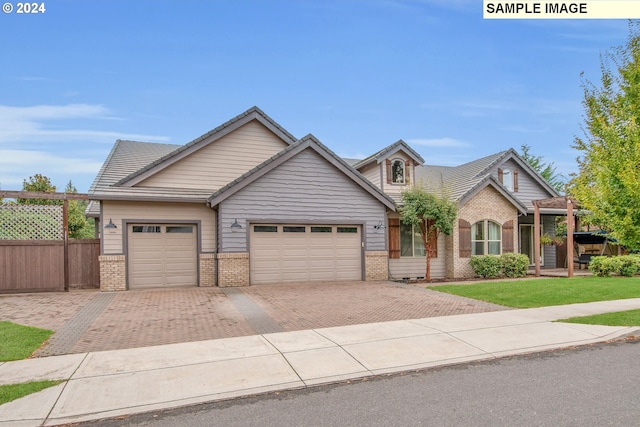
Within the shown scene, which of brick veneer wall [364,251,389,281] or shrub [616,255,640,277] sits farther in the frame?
shrub [616,255,640,277]

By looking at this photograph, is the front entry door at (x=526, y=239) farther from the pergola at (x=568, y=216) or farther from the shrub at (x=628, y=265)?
the shrub at (x=628, y=265)

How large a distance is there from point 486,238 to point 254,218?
10.6 meters

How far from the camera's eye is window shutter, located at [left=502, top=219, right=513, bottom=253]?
18359 millimetres

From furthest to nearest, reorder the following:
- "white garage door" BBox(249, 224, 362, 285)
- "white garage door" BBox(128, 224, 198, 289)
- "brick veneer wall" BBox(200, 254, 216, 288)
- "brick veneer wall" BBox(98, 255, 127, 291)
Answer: "white garage door" BBox(249, 224, 362, 285)
"brick veneer wall" BBox(200, 254, 216, 288)
"white garage door" BBox(128, 224, 198, 289)
"brick veneer wall" BBox(98, 255, 127, 291)

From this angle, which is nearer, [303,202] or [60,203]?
[303,202]

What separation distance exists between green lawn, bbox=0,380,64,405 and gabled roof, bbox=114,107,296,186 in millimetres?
10136

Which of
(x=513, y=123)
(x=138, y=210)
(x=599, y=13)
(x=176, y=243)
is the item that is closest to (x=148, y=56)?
(x=138, y=210)

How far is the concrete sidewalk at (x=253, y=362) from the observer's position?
455 cm

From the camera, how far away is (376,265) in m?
16.0

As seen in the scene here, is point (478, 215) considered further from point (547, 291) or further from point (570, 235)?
point (547, 291)

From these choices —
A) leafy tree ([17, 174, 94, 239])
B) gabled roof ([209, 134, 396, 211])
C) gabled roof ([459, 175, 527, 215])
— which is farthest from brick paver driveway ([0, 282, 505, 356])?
leafy tree ([17, 174, 94, 239])

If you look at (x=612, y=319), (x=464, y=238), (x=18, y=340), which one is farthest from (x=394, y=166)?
(x=18, y=340)

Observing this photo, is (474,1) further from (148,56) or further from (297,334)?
(148,56)

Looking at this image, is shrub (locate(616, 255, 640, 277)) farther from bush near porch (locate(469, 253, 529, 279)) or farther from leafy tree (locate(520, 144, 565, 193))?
leafy tree (locate(520, 144, 565, 193))
